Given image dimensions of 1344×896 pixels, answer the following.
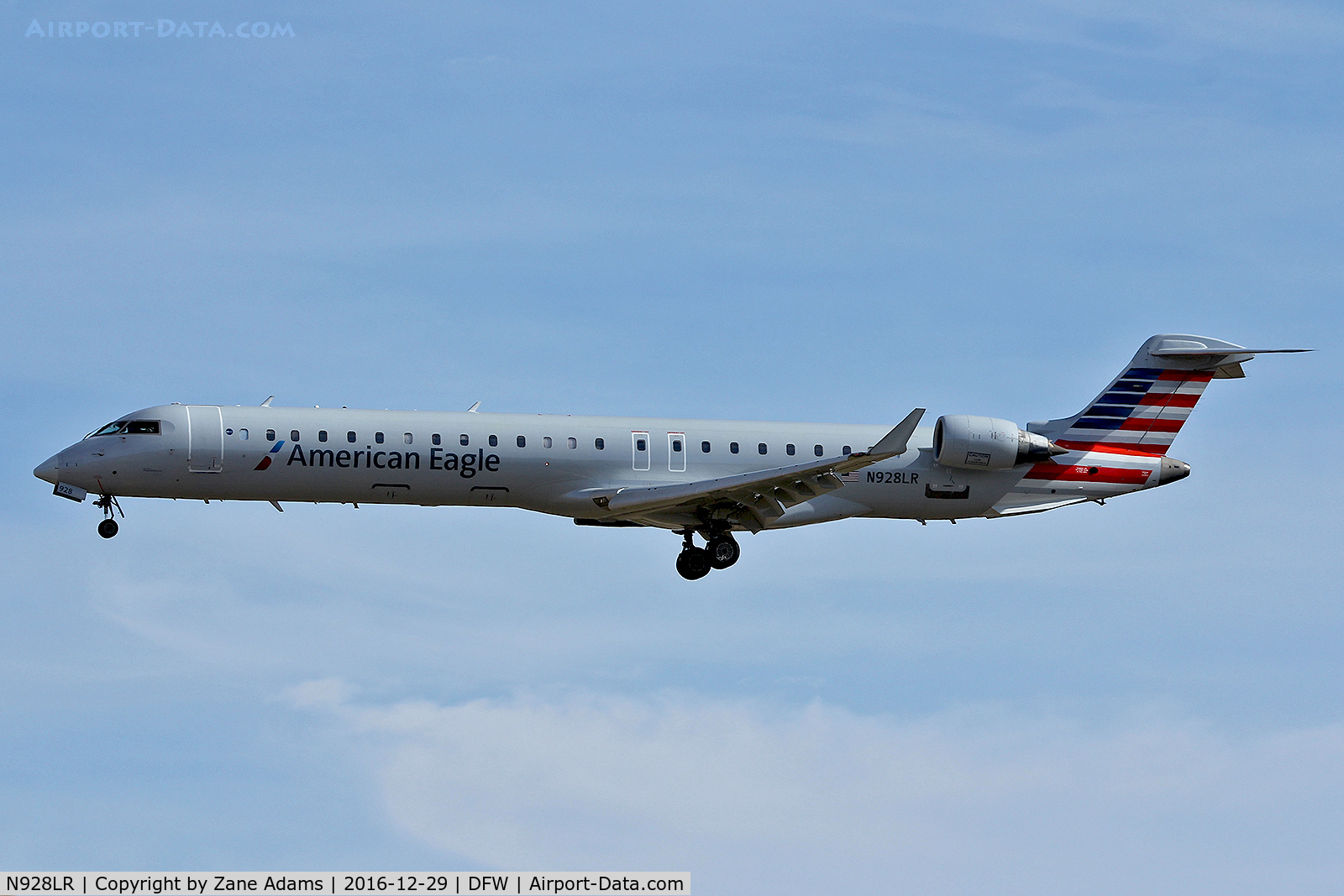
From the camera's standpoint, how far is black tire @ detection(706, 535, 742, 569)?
36.4 meters

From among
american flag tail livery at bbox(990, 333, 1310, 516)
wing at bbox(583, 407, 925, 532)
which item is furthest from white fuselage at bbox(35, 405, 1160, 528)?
american flag tail livery at bbox(990, 333, 1310, 516)

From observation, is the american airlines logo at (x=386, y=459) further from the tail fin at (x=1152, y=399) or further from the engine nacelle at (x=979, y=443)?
the tail fin at (x=1152, y=399)

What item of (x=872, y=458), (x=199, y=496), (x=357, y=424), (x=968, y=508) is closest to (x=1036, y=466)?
(x=968, y=508)

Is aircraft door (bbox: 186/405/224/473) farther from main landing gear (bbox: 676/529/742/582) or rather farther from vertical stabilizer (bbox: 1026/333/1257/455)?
vertical stabilizer (bbox: 1026/333/1257/455)

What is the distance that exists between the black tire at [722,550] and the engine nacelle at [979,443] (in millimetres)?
5032

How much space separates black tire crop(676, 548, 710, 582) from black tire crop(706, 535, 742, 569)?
0.14 meters

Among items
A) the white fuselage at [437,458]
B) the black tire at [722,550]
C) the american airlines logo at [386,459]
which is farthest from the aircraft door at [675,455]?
the american airlines logo at [386,459]

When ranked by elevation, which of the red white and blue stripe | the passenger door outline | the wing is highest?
the red white and blue stripe

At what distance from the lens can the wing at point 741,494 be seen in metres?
34.2

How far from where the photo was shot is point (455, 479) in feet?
116

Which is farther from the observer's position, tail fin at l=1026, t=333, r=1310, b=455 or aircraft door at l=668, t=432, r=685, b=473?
tail fin at l=1026, t=333, r=1310, b=455

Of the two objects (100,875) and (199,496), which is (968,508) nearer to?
(199,496)

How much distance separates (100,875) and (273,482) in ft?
38.4

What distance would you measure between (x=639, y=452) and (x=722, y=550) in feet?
8.92
